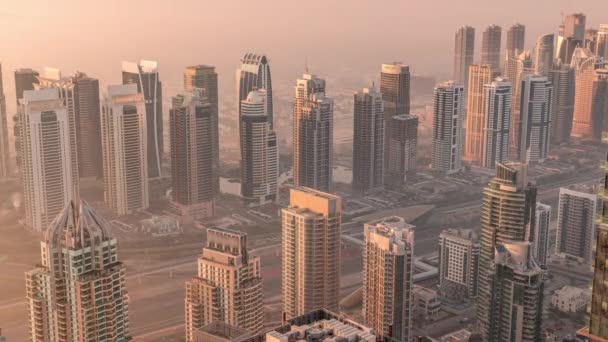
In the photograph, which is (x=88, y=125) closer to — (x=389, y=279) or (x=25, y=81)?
(x=25, y=81)

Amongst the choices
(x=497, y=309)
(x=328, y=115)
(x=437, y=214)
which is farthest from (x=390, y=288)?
(x=328, y=115)

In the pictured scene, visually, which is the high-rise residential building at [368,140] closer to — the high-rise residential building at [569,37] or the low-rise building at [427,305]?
the low-rise building at [427,305]

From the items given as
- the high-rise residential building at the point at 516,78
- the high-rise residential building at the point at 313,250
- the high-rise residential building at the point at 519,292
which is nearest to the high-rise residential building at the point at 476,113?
the high-rise residential building at the point at 516,78

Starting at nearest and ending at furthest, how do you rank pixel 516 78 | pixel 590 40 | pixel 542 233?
pixel 542 233 < pixel 516 78 < pixel 590 40

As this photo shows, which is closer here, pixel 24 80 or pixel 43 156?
pixel 43 156

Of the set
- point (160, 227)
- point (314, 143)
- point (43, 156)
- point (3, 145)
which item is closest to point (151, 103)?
point (3, 145)
